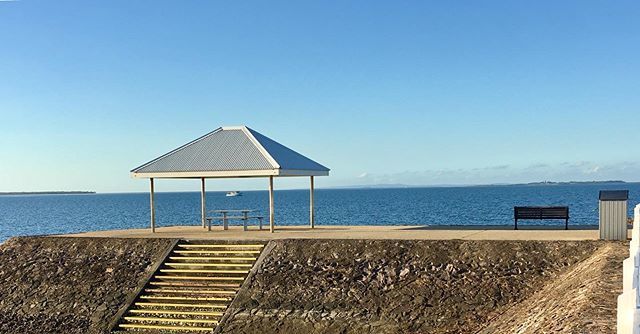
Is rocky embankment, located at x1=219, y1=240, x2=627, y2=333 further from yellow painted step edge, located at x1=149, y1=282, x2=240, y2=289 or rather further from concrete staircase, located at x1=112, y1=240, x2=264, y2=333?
concrete staircase, located at x1=112, y1=240, x2=264, y2=333

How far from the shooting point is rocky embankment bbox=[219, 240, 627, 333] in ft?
44.5

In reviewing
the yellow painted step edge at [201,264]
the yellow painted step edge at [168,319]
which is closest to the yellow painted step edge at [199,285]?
the yellow painted step edge at [201,264]

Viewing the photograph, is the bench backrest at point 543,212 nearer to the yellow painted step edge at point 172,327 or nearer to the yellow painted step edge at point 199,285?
the yellow painted step edge at point 199,285

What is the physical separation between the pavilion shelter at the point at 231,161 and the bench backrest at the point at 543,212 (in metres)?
7.85

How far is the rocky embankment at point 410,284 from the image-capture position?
1357cm

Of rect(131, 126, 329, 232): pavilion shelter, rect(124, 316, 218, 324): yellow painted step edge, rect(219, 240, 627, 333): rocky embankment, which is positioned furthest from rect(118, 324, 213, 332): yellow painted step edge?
rect(131, 126, 329, 232): pavilion shelter

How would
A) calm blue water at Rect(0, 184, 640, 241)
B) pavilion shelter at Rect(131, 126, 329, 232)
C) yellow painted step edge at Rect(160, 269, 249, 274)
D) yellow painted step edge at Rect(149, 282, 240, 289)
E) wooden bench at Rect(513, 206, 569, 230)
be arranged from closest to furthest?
1. yellow painted step edge at Rect(149, 282, 240, 289)
2. yellow painted step edge at Rect(160, 269, 249, 274)
3. wooden bench at Rect(513, 206, 569, 230)
4. pavilion shelter at Rect(131, 126, 329, 232)
5. calm blue water at Rect(0, 184, 640, 241)

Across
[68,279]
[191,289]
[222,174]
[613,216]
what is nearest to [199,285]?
[191,289]

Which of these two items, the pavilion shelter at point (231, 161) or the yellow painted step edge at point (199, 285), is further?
the pavilion shelter at point (231, 161)

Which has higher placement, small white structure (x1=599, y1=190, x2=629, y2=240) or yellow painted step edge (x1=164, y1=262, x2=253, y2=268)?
small white structure (x1=599, y1=190, x2=629, y2=240)

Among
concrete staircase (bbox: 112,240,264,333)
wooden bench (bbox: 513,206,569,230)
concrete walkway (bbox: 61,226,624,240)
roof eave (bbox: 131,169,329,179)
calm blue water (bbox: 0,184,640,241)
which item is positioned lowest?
calm blue water (bbox: 0,184,640,241)

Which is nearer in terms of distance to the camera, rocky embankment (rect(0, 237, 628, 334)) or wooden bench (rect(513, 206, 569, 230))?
rocky embankment (rect(0, 237, 628, 334))

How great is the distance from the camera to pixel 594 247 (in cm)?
1530

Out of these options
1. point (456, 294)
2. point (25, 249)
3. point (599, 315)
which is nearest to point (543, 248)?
point (456, 294)
